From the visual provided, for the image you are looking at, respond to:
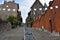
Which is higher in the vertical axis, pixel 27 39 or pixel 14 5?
pixel 14 5

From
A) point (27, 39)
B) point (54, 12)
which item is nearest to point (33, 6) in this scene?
point (54, 12)

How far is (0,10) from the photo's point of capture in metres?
140

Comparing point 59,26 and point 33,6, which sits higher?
point 33,6

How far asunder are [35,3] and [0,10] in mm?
25699

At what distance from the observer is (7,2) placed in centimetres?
14288

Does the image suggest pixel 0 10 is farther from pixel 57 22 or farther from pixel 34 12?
pixel 57 22

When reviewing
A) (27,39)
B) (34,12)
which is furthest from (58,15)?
(34,12)

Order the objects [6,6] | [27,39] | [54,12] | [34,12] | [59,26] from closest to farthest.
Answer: [27,39] < [59,26] < [54,12] < [34,12] < [6,6]

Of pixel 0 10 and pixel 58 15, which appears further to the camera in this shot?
pixel 0 10

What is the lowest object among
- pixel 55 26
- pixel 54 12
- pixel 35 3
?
pixel 55 26

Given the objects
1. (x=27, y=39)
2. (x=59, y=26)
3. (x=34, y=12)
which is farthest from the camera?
(x=34, y=12)

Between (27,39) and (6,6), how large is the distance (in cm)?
12868

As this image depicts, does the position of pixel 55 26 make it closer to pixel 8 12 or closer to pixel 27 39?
pixel 27 39

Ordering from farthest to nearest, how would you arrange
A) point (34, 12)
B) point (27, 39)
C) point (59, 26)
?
point (34, 12), point (59, 26), point (27, 39)
